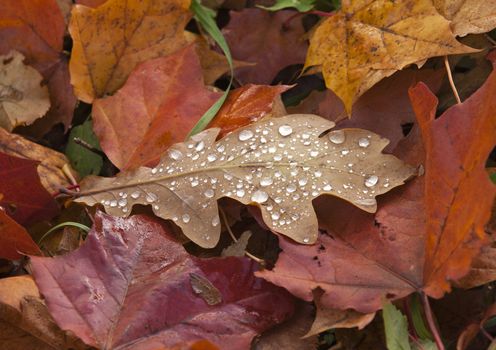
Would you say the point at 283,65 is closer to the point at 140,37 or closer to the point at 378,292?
the point at 140,37

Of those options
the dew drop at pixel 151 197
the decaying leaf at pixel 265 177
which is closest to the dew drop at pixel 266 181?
the decaying leaf at pixel 265 177

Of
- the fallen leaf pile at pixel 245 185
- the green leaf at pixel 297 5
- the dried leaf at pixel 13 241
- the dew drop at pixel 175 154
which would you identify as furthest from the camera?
the green leaf at pixel 297 5

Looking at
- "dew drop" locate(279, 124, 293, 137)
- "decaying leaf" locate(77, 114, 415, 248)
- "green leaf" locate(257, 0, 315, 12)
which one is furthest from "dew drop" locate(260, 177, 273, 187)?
"green leaf" locate(257, 0, 315, 12)

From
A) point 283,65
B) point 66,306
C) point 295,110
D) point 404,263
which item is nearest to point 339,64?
point 295,110

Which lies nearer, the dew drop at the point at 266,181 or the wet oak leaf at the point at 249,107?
the dew drop at the point at 266,181

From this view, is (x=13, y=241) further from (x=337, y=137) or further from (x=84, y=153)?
(x=337, y=137)

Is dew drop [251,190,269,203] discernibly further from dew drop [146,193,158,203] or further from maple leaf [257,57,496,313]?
dew drop [146,193,158,203]

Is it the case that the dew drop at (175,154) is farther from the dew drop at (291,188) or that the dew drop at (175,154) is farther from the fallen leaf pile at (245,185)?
the dew drop at (291,188)
